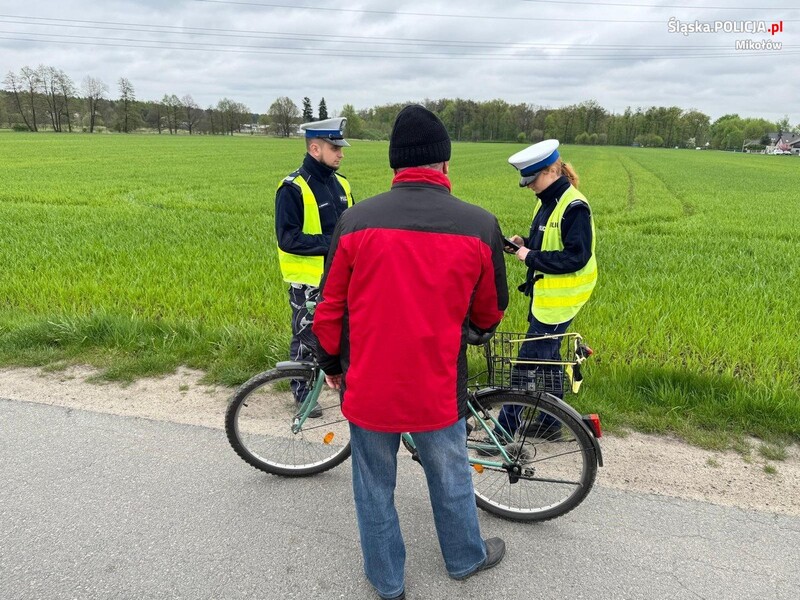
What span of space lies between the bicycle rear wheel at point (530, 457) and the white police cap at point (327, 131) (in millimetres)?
2035

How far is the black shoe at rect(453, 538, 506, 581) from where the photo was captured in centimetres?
236

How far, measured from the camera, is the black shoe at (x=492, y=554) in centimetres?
236

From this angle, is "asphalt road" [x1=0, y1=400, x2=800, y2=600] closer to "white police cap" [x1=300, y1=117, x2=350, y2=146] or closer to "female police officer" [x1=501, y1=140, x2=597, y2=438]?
"female police officer" [x1=501, y1=140, x2=597, y2=438]

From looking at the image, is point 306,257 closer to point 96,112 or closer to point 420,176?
point 420,176

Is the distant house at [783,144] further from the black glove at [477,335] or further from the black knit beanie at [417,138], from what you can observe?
the black knit beanie at [417,138]

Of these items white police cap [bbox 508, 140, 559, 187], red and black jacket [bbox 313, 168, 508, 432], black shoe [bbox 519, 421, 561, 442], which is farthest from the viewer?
white police cap [bbox 508, 140, 559, 187]

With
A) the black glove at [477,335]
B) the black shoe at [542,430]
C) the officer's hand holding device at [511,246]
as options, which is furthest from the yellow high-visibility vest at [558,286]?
the black glove at [477,335]

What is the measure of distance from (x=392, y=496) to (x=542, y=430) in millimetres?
1031

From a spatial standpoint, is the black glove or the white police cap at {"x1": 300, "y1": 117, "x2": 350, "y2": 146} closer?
the black glove

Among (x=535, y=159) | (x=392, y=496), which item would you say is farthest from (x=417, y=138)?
(x=392, y=496)

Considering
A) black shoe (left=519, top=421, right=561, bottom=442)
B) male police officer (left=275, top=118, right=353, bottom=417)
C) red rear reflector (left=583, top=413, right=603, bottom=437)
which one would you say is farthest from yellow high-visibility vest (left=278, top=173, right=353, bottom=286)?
red rear reflector (left=583, top=413, right=603, bottom=437)

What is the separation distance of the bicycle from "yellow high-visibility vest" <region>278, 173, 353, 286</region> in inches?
34.4

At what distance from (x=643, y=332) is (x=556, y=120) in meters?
122

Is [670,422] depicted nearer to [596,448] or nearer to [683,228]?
[596,448]
